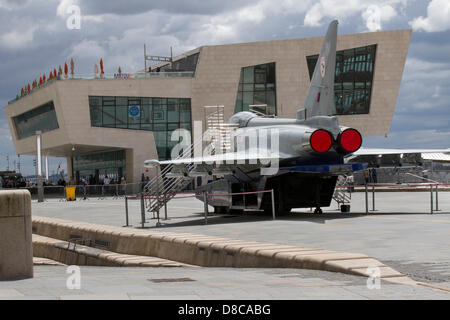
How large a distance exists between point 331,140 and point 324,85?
7.12ft

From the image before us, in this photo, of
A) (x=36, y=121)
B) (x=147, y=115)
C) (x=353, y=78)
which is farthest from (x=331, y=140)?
(x=36, y=121)

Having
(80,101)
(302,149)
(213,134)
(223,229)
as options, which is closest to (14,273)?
(223,229)

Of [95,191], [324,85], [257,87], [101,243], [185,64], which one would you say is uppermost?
[185,64]

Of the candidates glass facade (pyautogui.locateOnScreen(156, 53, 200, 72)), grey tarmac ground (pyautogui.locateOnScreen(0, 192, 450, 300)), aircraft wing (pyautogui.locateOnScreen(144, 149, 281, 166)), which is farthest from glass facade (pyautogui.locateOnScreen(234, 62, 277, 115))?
grey tarmac ground (pyautogui.locateOnScreen(0, 192, 450, 300))

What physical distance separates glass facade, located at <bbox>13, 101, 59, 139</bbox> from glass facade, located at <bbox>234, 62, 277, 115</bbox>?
17.8 meters

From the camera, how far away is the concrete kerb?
8.43m

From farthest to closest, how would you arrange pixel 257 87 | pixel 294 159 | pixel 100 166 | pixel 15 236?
pixel 100 166, pixel 257 87, pixel 294 159, pixel 15 236

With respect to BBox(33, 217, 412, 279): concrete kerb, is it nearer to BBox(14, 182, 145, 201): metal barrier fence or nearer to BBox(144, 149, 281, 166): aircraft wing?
BBox(144, 149, 281, 166): aircraft wing

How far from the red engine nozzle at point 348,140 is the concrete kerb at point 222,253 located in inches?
309

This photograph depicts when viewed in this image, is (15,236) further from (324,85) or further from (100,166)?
(100,166)

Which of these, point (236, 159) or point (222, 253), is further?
point (236, 159)

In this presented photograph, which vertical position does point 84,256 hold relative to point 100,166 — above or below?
below

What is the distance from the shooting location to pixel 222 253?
10.6 metres
